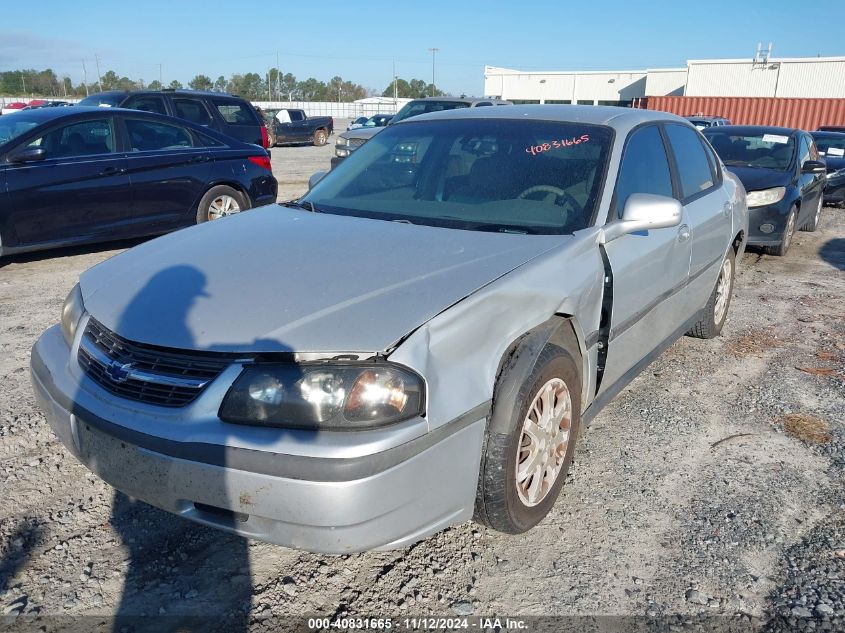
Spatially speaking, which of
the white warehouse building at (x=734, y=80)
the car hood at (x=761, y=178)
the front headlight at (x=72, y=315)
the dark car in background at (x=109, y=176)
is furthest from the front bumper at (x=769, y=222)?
the white warehouse building at (x=734, y=80)

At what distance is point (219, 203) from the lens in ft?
26.1

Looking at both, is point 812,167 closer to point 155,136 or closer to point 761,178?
point 761,178

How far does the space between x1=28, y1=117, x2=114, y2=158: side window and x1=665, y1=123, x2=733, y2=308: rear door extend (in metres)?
5.53

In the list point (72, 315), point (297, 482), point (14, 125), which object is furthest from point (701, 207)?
point (14, 125)

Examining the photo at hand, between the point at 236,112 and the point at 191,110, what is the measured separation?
3.20 feet

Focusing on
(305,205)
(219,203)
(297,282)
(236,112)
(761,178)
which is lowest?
(219,203)

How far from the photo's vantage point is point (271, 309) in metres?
2.36

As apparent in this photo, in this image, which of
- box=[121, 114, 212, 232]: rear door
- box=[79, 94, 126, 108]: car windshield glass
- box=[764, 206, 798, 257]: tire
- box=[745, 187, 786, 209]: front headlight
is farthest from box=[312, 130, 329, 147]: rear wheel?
box=[745, 187, 786, 209]: front headlight

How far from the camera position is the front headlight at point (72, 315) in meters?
2.74

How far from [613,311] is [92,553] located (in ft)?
7.72

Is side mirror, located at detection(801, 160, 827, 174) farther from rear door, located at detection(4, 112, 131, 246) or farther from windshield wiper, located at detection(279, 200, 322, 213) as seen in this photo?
rear door, located at detection(4, 112, 131, 246)

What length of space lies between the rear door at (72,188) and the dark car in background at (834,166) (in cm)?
1152

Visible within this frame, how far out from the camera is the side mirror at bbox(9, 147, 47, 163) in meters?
6.32

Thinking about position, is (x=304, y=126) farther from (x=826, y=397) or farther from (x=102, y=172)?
(x=826, y=397)
